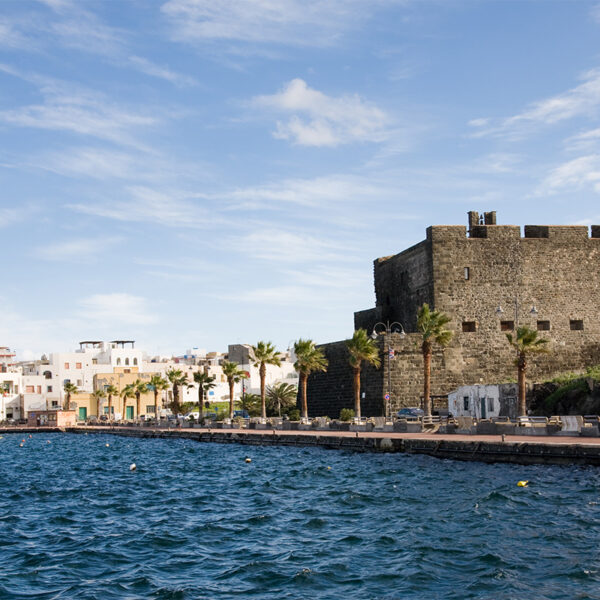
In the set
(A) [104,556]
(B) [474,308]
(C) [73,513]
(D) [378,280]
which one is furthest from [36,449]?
(A) [104,556]

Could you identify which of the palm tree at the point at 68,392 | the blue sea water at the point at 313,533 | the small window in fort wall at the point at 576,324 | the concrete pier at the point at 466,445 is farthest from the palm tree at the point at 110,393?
the blue sea water at the point at 313,533

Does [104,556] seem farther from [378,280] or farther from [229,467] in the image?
[378,280]

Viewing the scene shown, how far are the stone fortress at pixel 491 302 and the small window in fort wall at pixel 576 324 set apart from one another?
89 millimetres

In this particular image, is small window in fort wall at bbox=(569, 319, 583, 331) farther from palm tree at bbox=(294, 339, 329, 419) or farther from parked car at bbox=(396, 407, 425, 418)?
palm tree at bbox=(294, 339, 329, 419)

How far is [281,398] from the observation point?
270 ft

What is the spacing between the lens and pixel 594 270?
59750mm

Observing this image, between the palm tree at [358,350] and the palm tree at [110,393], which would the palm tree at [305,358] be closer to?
the palm tree at [358,350]

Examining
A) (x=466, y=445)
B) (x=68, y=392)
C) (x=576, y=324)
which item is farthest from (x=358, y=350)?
(x=68, y=392)

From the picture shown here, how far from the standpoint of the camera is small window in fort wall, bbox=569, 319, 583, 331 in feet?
194

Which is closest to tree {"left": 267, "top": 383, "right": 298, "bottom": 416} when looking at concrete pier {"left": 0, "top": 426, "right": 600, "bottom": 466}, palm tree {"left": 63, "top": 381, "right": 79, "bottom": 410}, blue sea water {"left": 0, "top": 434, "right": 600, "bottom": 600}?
concrete pier {"left": 0, "top": 426, "right": 600, "bottom": 466}

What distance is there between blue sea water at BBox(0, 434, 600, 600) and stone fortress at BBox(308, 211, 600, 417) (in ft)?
62.3

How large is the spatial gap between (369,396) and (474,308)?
9651 mm

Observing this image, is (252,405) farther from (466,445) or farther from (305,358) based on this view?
(466,445)

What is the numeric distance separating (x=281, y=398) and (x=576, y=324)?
3295 cm
